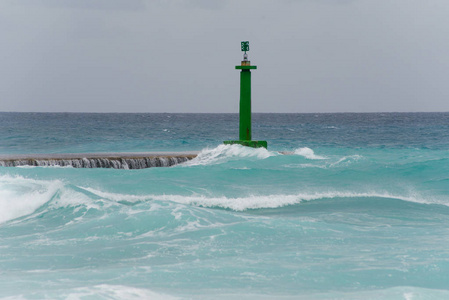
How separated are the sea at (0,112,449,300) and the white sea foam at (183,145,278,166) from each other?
192 cm

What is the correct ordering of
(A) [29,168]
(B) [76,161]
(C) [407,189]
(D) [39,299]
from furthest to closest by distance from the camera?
(B) [76,161] < (A) [29,168] < (C) [407,189] < (D) [39,299]

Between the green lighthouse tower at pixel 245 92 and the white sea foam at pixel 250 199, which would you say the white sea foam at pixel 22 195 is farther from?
the green lighthouse tower at pixel 245 92

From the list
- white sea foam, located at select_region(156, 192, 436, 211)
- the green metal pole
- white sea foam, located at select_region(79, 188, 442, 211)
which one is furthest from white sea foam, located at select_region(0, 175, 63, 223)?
the green metal pole

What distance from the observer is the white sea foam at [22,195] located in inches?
494

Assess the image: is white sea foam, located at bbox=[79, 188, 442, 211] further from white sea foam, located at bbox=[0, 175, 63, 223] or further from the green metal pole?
the green metal pole

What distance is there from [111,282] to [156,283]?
542 mm

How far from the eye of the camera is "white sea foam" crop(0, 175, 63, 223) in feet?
41.1

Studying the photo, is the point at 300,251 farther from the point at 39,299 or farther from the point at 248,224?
the point at 39,299

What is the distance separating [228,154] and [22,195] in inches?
373

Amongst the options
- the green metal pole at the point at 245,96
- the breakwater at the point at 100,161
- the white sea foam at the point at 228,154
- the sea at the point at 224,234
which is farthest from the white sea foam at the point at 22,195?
the green metal pole at the point at 245,96

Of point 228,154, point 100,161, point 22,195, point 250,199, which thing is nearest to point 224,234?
point 250,199

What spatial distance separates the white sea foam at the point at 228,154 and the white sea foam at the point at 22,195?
7.15 meters

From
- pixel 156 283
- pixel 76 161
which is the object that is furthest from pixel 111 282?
pixel 76 161

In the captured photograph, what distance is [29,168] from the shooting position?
17.4 metres
